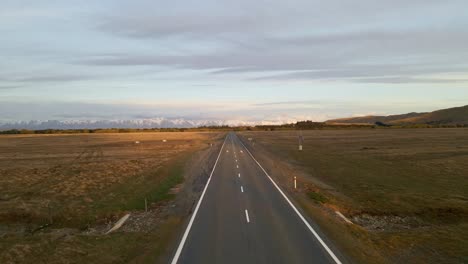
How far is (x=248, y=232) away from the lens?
16.2 metres

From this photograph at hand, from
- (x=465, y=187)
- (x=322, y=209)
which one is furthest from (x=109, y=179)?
(x=465, y=187)

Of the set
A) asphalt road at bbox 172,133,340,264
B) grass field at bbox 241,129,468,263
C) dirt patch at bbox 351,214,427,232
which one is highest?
asphalt road at bbox 172,133,340,264

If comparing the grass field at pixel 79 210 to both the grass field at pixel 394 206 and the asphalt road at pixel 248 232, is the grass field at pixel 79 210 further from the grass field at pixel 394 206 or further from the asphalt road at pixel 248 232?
the grass field at pixel 394 206

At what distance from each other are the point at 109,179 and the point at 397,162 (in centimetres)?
3202

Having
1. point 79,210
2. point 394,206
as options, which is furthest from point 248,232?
point 79,210

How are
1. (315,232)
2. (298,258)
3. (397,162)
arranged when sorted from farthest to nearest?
(397,162), (315,232), (298,258)

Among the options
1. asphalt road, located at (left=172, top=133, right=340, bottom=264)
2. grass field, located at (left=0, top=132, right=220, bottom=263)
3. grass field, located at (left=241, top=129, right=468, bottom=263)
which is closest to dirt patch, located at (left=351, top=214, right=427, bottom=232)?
grass field, located at (left=241, top=129, right=468, bottom=263)

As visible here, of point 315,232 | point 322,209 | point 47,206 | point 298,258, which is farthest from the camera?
point 47,206

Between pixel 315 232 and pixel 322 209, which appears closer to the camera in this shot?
pixel 315 232

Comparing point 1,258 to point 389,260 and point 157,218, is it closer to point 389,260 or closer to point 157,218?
point 157,218

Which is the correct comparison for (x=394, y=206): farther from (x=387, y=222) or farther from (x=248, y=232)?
(x=248, y=232)

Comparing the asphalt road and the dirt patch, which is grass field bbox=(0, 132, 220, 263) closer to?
the asphalt road

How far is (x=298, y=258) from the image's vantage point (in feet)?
42.0

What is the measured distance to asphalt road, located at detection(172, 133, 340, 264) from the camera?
13.1 m
